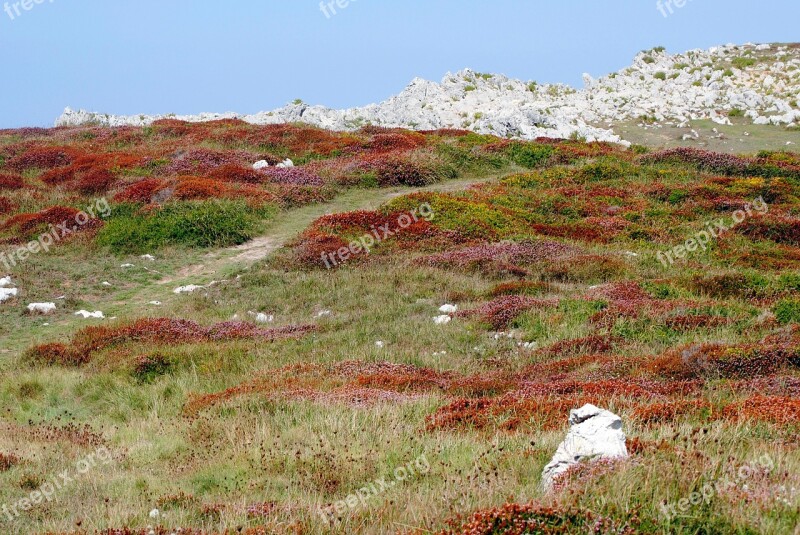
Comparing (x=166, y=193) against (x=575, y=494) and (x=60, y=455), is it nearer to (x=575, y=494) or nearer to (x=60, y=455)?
(x=60, y=455)

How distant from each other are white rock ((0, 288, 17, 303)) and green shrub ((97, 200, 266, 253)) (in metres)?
4.04

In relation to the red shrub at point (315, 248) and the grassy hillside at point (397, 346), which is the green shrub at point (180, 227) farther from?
the red shrub at point (315, 248)

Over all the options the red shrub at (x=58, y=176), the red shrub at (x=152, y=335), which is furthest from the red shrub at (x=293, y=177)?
the red shrub at (x=152, y=335)

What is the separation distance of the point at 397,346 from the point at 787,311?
678cm

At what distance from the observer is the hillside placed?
45906 mm

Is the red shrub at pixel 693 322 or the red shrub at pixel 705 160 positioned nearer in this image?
the red shrub at pixel 693 322

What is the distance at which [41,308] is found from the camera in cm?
1645

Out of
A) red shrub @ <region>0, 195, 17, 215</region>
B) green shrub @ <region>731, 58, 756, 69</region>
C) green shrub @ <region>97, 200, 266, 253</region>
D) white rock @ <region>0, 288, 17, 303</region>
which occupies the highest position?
green shrub @ <region>731, 58, 756, 69</region>

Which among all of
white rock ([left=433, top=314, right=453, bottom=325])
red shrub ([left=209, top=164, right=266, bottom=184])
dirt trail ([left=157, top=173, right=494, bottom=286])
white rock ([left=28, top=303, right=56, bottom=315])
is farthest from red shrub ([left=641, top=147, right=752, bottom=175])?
white rock ([left=28, top=303, right=56, bottom=315])

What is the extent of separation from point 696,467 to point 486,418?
10.3 ft

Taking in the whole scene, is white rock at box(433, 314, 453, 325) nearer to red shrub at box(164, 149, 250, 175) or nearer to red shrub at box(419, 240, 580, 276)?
red shrub at box(419, 240, 580, 276)

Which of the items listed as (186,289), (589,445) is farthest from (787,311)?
(186,289)

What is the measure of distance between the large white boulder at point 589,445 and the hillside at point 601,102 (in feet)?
127

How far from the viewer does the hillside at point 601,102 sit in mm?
45906
